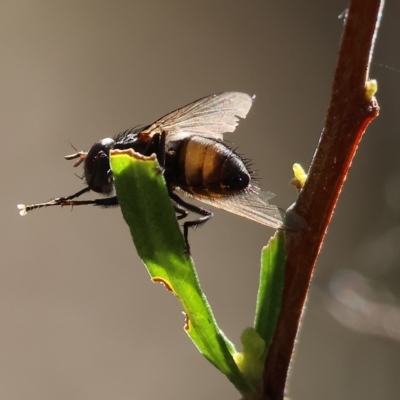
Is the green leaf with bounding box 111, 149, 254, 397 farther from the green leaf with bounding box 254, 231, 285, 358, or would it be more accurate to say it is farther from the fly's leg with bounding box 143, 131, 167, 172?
the fly's leg with bounding box 143, 131, 167, 172

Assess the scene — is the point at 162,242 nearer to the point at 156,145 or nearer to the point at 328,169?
the point at 328,169

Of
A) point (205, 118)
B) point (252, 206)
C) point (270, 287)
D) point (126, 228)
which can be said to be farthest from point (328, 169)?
Result: point (126, 228)

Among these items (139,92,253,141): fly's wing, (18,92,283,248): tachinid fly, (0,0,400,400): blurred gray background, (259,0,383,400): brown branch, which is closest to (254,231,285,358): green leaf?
(259,0,383,400): brown branch

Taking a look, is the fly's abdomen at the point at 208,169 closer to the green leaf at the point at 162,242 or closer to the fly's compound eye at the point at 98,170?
the fly's compound eye at the point at 98,170

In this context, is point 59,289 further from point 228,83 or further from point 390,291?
point 390,291

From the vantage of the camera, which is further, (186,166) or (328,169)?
(186,166)

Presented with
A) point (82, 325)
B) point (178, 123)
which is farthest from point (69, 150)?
point (178, 123)
